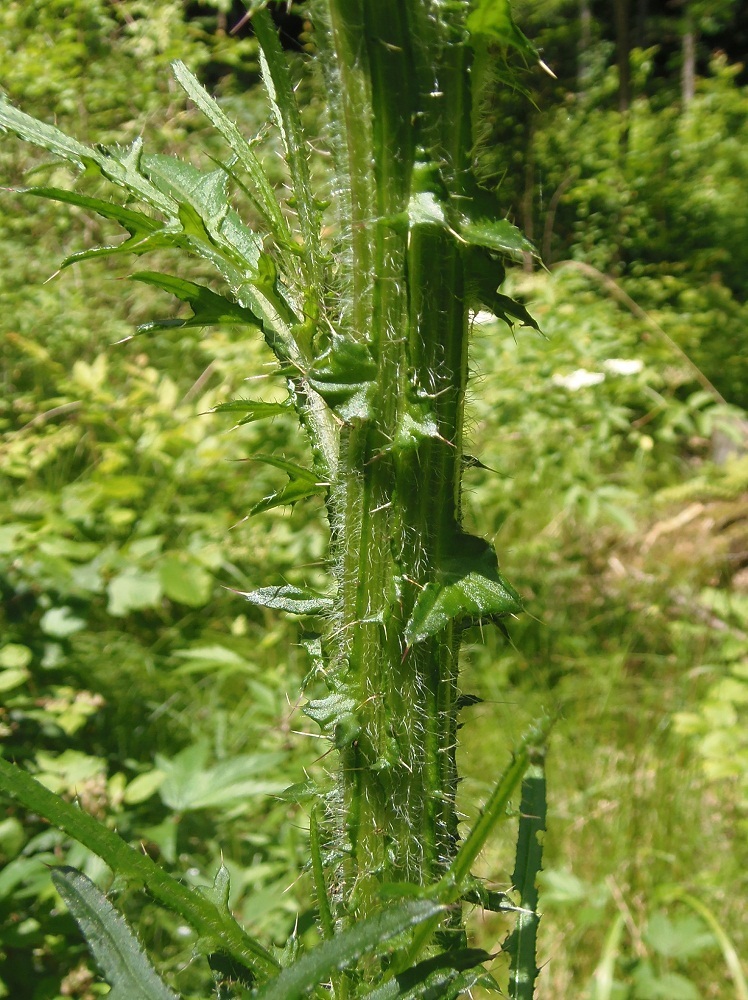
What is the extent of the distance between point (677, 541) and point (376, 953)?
2662 mm

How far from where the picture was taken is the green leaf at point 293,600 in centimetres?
46

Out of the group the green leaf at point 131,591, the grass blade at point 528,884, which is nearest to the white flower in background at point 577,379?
the green leaf at point 131,591

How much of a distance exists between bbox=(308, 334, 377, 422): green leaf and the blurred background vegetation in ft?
0.35

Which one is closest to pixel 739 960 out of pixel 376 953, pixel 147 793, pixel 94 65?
pixel 147 793

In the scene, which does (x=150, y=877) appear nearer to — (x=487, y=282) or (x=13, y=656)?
(x=487, y=282)

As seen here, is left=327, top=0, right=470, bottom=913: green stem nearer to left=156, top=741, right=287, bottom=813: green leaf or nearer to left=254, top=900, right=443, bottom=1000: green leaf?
left=254, top=900, right=443, bottom=1000: green leaf

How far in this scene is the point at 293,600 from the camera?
48cm

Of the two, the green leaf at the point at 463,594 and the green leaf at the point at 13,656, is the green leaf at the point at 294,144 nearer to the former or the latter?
the green leaf at the point at 463,594

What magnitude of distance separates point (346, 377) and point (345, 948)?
0.27 meters

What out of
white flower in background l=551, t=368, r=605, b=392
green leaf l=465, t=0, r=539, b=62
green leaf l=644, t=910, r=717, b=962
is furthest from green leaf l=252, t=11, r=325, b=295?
→ white flower in background l=551, t=368, r=605, b=392

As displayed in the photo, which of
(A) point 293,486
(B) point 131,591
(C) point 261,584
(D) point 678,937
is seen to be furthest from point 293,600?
(C) point 261,584

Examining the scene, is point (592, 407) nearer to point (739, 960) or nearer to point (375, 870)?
point (739, 960)

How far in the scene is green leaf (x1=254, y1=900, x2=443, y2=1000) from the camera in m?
0.36

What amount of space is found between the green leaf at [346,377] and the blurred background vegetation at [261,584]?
105 millimetres
